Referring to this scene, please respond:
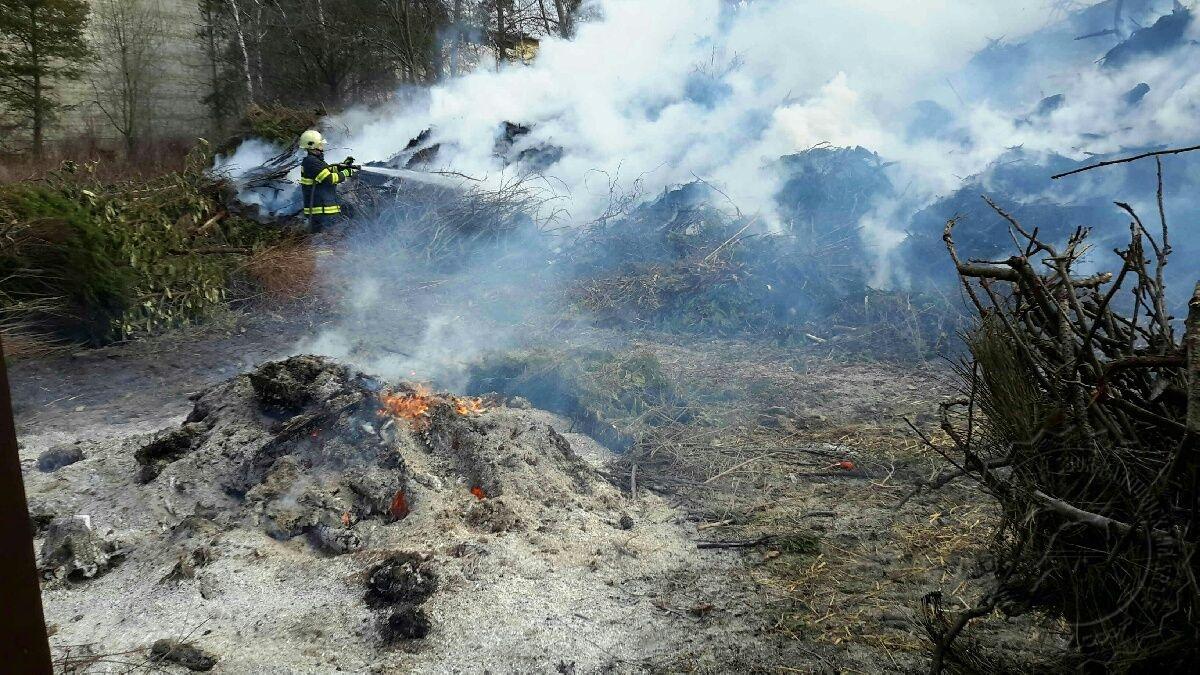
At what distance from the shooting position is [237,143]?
14.1m

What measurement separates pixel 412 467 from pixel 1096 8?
17.7 meters

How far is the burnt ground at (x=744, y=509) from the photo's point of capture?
3.43m

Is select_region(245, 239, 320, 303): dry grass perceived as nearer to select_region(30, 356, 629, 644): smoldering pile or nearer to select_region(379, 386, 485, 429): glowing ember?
select_region(30, 356, 629, 644): smoldering pile

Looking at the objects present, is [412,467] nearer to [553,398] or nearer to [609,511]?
[609,511]

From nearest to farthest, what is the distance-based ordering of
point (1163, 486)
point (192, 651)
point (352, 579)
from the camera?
point (1163, 486), point (192, 651), point (352, 579)

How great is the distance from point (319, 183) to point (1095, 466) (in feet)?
34.8

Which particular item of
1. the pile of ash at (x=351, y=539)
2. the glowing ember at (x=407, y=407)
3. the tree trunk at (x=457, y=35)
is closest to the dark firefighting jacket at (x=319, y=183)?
the pile of ash at (x=351, y=539)

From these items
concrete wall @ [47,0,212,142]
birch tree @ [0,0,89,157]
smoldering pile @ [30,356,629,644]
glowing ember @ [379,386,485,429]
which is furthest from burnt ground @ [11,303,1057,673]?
concrete wall @ [47,0,212,142]

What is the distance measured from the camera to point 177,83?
19094 millimetres

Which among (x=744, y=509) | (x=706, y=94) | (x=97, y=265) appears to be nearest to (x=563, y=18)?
(x=706, y=94)

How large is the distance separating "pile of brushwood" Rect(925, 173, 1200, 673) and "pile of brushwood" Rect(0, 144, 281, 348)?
8898mm

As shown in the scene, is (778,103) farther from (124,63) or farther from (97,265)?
(124,63)

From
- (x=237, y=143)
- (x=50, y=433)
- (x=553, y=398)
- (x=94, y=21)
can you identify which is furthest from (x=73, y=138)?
(x=553, y=398)

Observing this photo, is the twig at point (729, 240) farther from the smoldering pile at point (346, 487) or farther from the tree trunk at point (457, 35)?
the tree trunk at point (457, 35)
